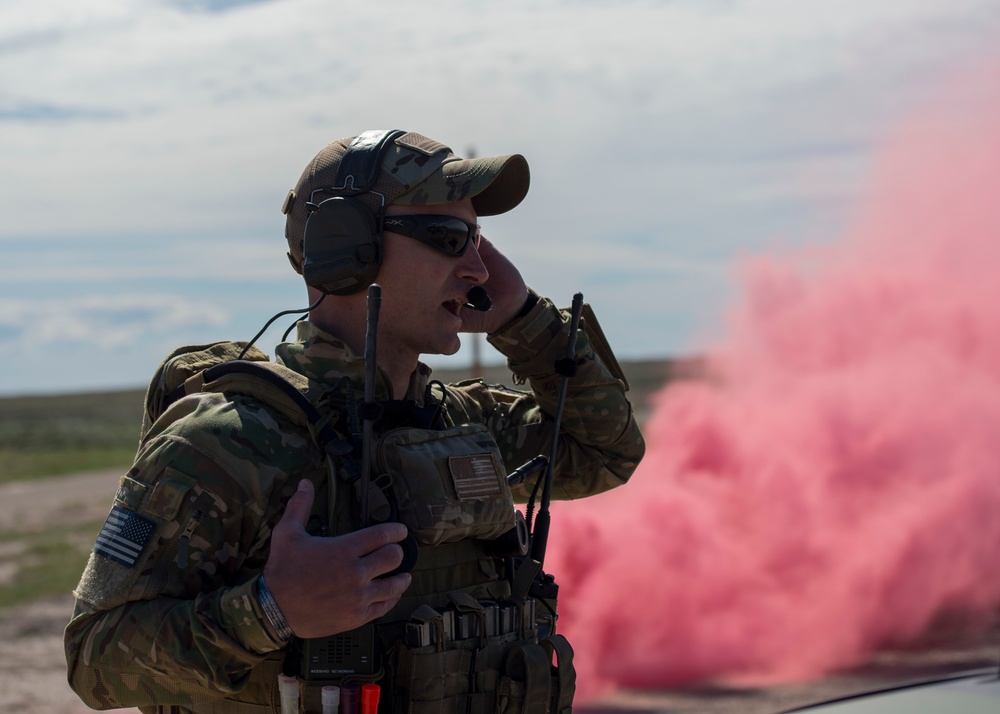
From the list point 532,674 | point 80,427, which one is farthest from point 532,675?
point 80,427

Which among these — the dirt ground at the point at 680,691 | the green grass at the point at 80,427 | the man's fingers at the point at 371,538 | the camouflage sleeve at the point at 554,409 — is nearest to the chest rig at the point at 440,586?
the man's fingers at the point at 371,538

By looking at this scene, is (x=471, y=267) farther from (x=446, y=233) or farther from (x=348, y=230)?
(x=348, y=230)

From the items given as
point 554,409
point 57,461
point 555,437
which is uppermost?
point 57,461

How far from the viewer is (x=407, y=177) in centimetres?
317

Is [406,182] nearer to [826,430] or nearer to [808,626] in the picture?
[808,626]

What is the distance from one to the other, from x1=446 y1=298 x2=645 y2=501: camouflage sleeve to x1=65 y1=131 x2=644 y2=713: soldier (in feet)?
0.89

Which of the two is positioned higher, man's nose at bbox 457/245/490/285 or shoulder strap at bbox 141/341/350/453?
man's nose at bbox 457/245/490/285

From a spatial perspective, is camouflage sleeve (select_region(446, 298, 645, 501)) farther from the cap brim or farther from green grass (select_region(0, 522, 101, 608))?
green grass (select_region(0, 522, 101, 608))

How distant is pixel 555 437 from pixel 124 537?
1.47 m

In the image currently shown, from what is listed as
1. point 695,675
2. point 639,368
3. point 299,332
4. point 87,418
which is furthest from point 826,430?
point 639,368

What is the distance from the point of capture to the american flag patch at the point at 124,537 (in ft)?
8.44

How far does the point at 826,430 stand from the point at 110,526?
12.9m

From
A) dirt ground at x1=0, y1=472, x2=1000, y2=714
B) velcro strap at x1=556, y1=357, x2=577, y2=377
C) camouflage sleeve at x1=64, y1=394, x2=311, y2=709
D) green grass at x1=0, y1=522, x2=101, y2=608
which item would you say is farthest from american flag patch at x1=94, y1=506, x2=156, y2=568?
green grass at x1=0, y1=522, x2=101, y2=608

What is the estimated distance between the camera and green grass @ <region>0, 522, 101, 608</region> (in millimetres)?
16062
